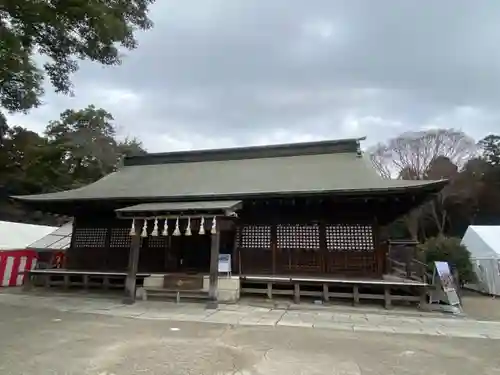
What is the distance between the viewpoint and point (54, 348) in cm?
459

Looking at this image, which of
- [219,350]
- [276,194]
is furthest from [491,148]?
[219,350]

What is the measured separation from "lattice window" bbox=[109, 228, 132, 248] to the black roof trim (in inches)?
161

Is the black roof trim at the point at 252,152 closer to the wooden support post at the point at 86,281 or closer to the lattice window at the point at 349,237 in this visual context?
the lattice window at the point at 349,237

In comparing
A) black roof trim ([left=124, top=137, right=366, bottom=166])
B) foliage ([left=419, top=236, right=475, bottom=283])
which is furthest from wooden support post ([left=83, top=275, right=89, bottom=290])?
foliage ([left=419, top=236, right=475, bottom=283])

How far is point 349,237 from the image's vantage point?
934cm

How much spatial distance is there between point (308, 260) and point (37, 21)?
8257 millimetres

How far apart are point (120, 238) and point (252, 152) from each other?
19.1ft

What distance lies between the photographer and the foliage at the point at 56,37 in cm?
614

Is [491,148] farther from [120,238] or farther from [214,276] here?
[120,238]

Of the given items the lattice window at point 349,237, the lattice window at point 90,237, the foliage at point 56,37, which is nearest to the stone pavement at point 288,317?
the lattice window at point 349,237

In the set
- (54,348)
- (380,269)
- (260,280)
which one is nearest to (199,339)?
(54,348)

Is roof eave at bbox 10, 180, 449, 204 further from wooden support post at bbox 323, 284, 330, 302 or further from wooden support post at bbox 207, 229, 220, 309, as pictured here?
wooden support post at bbox 323, 284, 330, 302

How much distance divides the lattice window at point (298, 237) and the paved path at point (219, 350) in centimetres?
365

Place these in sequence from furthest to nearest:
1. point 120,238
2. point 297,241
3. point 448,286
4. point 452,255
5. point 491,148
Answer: point 491,148 < point 452,255 < point 120,238 < point 297,241 < point 448,286
